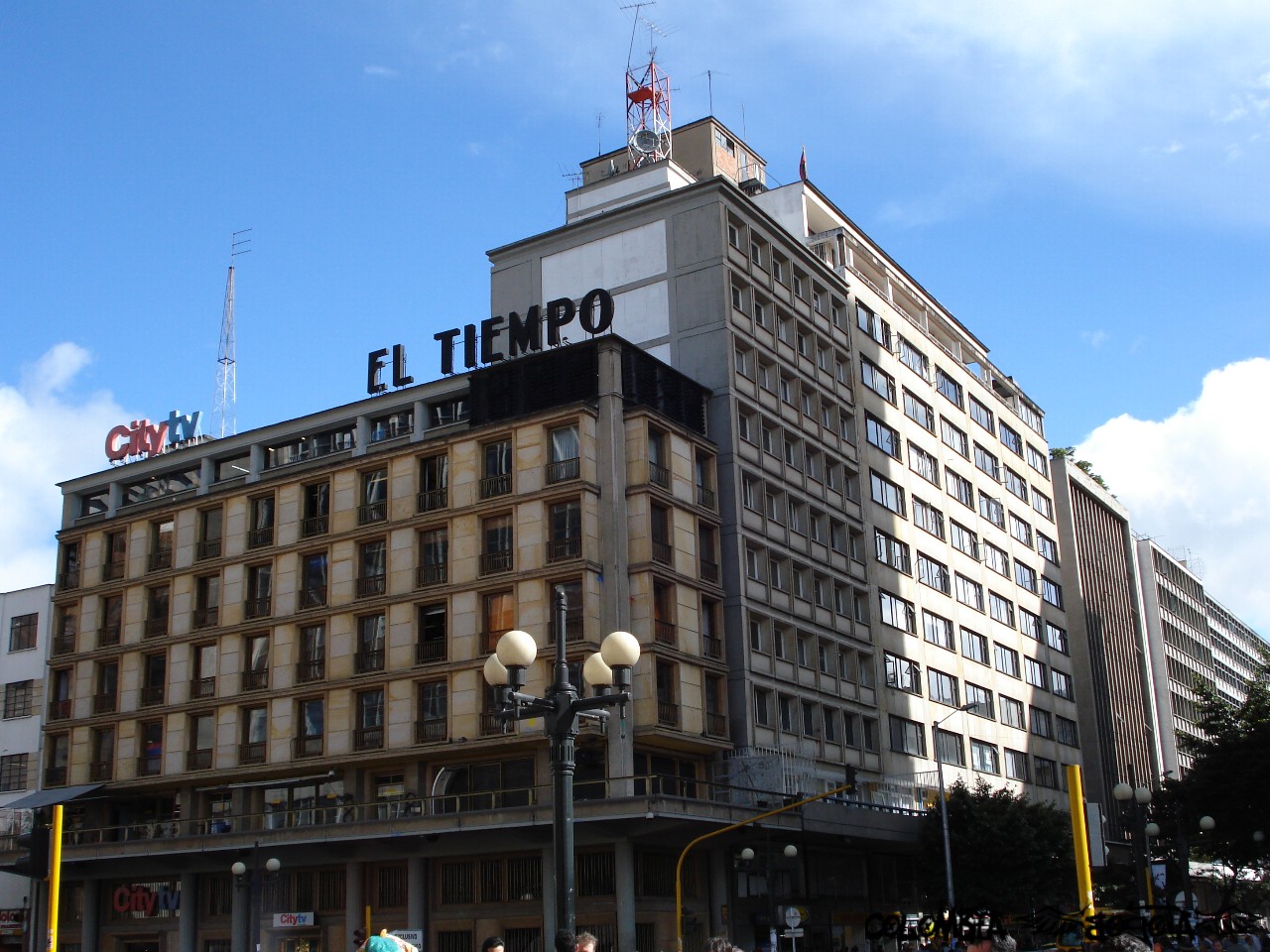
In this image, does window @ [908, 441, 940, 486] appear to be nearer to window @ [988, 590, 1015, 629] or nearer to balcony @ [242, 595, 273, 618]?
window @ [988, 590, 1015, 629]

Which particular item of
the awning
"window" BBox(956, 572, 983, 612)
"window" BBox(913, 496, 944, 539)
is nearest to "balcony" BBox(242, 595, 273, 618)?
the awning

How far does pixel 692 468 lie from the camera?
187ft

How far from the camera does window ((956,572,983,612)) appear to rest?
78.6 meters

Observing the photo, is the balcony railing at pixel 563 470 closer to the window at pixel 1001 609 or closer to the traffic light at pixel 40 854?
the traffic light at pixel 40 854

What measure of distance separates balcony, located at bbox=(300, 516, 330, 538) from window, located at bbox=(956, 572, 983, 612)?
3558 centimetres

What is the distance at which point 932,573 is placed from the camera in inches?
2963

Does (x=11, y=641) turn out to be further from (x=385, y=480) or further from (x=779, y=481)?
(x=779, y=481)

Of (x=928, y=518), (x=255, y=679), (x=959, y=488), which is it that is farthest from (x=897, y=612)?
(x=255, y=679)

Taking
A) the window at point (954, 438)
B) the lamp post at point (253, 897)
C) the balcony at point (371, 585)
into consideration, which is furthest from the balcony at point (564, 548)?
the window at point (954, 438)

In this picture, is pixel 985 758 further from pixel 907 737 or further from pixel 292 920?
pixel 292 920

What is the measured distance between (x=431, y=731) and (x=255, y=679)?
9.75 meters

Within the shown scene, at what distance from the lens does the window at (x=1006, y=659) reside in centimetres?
8162

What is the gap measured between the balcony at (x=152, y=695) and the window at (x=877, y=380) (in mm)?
36085

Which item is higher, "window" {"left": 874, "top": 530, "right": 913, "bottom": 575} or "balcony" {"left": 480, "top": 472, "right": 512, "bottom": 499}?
"window" {"left": 874, "top": 530, "right": 913, "bottom": 575}
